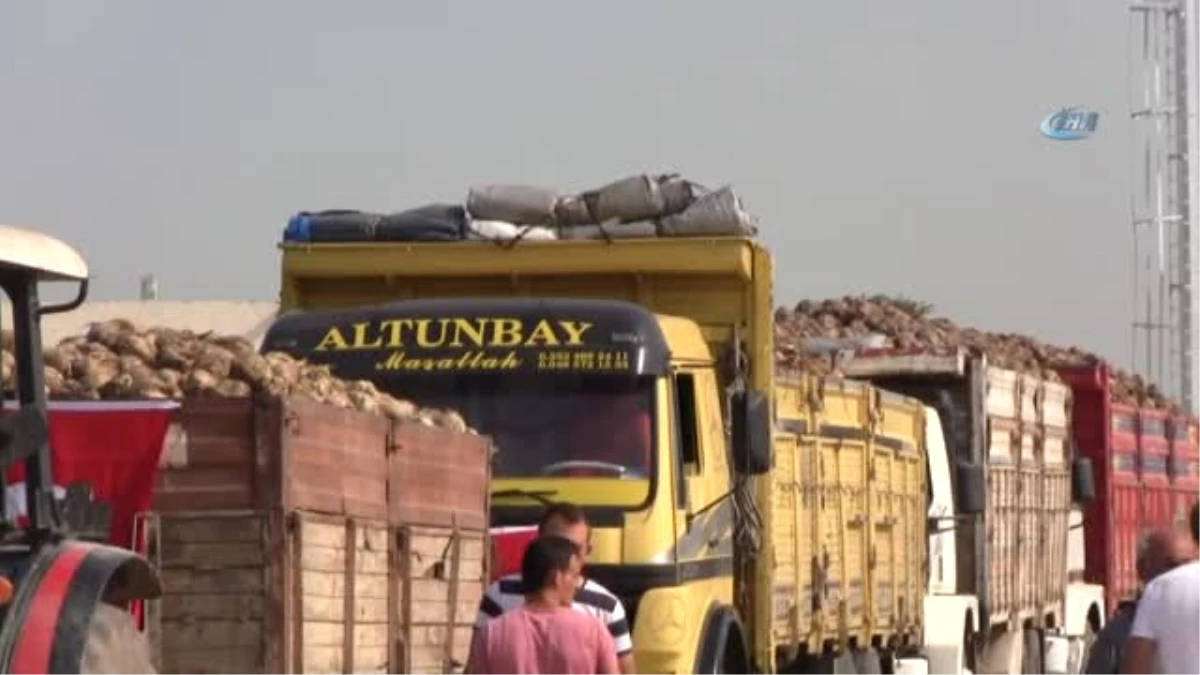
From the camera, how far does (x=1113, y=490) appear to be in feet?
90.4

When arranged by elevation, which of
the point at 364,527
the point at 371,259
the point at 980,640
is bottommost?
the point at 980,640

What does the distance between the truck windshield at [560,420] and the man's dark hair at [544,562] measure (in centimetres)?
452

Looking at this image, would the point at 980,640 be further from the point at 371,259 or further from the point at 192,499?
the point at 192,499

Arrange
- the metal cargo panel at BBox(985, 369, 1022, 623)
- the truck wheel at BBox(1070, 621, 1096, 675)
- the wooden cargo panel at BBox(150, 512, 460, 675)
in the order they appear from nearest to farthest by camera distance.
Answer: the wooden cargo panel at BBox(150, 512, 460, 675), the metal cargo panel at BBox(985, 369, 1022, 623), the truck wheel at BBox(1070, 621, 1096, 675)

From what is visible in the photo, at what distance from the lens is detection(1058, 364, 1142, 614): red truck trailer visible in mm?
27453

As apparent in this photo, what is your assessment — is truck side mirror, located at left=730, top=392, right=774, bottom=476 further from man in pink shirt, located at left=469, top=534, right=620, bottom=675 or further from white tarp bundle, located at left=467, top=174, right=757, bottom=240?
man in pink shirt, located at left=469, top=534, right=620, bottom=675

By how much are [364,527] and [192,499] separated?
40.3 inches

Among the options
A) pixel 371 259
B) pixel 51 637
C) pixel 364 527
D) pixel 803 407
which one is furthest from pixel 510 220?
pixel 51 637

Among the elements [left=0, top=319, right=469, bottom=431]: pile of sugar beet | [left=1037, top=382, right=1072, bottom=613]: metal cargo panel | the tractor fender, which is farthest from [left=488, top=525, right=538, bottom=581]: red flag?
[left=1037, top=382, right=1072, bottom=613]: metal cargo panel

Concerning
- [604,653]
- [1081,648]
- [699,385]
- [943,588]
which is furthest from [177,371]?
[1081,648]

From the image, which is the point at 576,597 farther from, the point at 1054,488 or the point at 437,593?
the point at 1054,488

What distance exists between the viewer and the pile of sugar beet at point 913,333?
2570 centimetres

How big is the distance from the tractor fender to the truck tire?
6466mm

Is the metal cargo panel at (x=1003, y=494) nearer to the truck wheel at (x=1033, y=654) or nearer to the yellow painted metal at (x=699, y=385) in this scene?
the truck wheel at (x=1033, y=654)
